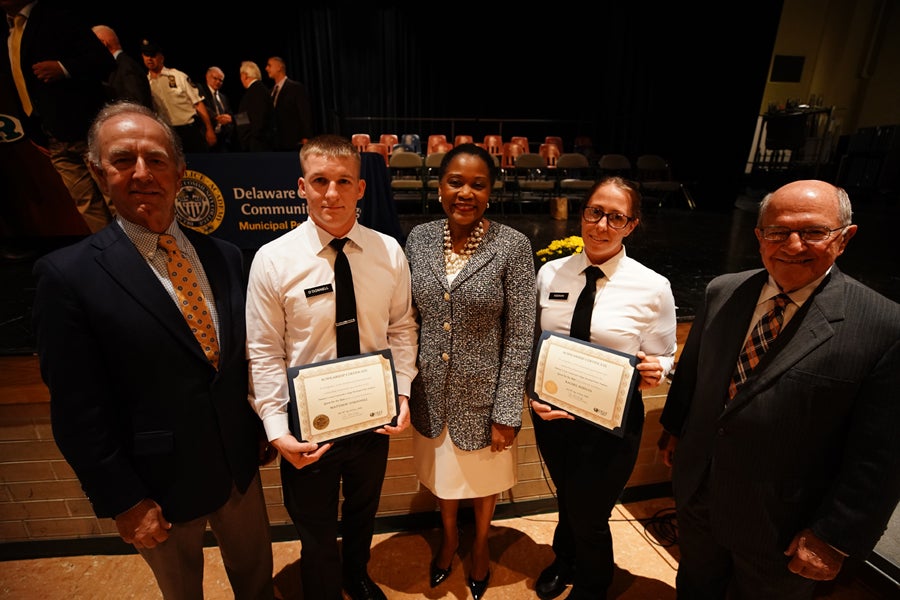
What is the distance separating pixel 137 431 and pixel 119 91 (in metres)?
4.29

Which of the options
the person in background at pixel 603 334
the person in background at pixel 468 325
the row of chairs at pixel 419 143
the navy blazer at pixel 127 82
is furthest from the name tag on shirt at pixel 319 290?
the row of chairs at pixel 419 143

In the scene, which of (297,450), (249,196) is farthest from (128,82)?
(297,450)

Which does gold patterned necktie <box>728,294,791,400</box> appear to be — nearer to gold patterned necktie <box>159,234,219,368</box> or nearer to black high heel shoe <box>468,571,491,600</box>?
black high heel shoe <box>468,571,491,600</box>

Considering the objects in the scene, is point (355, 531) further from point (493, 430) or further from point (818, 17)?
point (818, 17)

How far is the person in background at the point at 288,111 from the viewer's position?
4883mm

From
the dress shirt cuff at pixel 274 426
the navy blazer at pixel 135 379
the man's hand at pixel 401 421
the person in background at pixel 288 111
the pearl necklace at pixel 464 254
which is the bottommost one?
the man's hand at pixel 401 421

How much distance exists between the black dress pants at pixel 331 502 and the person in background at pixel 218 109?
19.5 ft

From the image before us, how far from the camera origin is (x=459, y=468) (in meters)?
1.71

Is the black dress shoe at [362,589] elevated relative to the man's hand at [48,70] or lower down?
lower down

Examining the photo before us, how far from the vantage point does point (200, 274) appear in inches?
51.4

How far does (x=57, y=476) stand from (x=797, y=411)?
311 cm

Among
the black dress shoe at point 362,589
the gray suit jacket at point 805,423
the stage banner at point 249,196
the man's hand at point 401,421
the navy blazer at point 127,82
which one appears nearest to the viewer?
the gray suit jacket at point 805,423

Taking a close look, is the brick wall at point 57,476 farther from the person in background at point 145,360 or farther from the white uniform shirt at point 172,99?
the white uniform shirt at point 172,99

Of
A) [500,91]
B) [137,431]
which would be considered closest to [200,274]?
[137,431]
